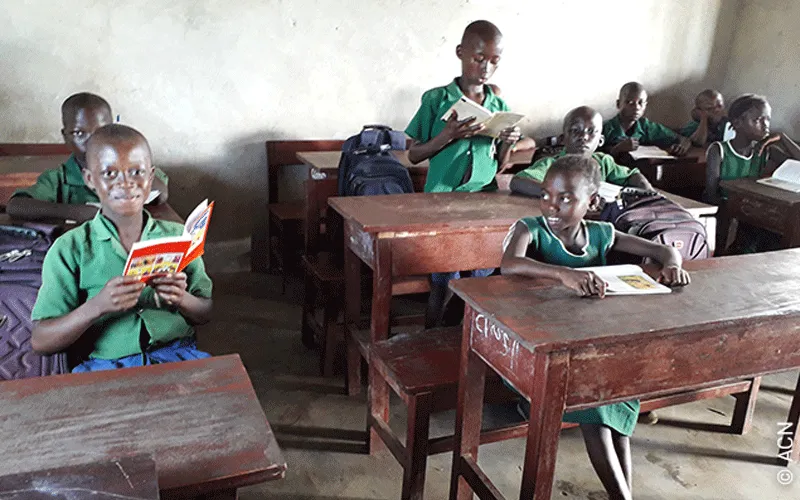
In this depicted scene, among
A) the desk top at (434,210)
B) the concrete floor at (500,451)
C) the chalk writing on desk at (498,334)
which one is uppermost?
the desk top at (434,210)

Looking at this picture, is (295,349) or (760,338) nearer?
(760,338)

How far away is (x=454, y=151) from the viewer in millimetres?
2930

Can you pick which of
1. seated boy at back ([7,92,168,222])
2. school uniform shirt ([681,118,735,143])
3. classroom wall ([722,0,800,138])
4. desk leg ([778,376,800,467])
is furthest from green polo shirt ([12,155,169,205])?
classroom wall ([722,0,800,138])

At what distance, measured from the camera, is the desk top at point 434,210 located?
2.39m

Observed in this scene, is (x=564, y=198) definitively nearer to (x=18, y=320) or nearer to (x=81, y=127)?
(x=18, y=320)

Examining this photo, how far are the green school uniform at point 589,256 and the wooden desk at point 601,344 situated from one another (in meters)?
0.24

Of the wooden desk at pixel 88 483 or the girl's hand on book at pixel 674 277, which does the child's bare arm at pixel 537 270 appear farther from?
the wooden desk at pixel 88 483

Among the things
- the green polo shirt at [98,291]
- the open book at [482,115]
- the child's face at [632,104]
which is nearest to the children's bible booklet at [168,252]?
the green polo shirt at [98,291]

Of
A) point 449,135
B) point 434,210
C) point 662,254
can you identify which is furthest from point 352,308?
point 662,254

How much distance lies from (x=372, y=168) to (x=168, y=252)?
1.68 meters

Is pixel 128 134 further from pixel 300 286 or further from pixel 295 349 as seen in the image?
pixel 300 286

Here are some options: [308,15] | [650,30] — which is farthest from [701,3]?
[308,15]

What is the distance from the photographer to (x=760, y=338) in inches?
69.6

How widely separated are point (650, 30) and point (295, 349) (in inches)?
145
